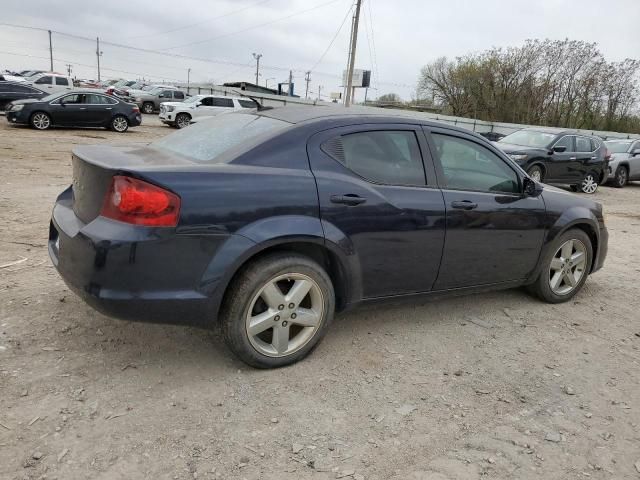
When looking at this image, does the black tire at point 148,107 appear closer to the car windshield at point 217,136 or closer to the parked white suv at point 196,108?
the parked white suv at point 196,108

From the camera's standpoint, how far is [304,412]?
286cm

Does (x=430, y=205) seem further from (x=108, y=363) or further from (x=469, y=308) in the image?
(x=108, y=363)

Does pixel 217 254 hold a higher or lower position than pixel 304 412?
higher

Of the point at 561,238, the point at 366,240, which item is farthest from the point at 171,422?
the point at 561,238

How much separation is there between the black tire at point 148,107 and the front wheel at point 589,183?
93.0 feet

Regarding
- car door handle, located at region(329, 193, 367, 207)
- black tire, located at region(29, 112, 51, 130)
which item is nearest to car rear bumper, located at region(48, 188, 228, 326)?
car door handle, located at region(329, 193, 367, 207)

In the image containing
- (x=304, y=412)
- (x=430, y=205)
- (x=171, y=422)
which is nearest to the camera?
(x=171, y=422)

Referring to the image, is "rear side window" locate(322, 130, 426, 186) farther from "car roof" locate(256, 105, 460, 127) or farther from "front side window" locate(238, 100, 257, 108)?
"front side window" locate(238, 100, 257, 108)

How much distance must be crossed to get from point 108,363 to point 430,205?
7.39ft

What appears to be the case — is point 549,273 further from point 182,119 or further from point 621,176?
point 182,119

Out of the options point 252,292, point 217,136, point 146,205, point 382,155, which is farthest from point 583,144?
point 146,205

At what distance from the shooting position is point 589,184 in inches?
563

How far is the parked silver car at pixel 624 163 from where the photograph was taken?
1686 centimetres

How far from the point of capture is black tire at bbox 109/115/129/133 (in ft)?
65.4
